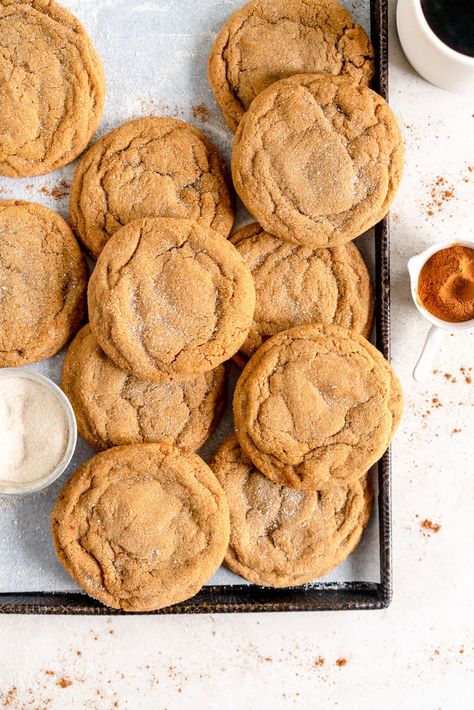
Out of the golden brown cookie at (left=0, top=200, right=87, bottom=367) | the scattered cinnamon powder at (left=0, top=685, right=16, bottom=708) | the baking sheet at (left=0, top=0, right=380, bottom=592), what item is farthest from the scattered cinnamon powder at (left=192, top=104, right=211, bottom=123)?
the scattered cinnamon powder at (left=0, top=685, right=16, bottom=708)

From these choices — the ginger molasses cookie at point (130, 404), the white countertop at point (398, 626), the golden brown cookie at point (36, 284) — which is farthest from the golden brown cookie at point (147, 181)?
the white countertop at point (398, 626)

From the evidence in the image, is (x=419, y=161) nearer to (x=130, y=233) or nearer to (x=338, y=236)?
(x=338, y=236)

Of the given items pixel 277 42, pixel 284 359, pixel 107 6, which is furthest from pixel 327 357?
pixel 107 6

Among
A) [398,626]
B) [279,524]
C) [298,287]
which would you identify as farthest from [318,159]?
[398,626]

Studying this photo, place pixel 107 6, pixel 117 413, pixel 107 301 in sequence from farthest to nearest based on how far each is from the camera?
pixel 107 6 → pixel 117 413 → pixel 107 301

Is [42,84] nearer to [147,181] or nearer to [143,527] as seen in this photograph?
[147,181]
